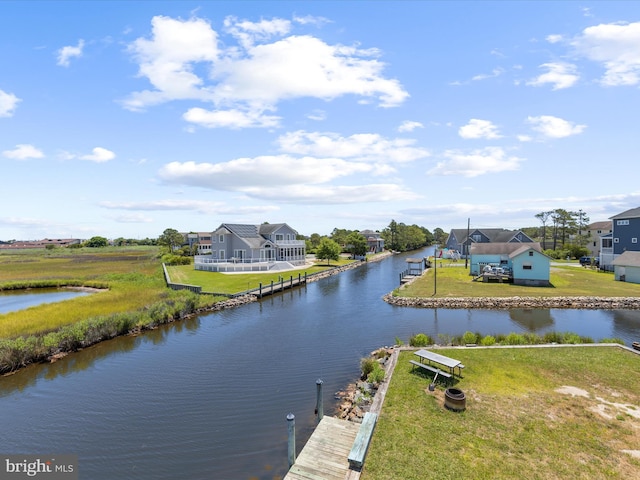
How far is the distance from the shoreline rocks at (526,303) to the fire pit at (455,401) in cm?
1994

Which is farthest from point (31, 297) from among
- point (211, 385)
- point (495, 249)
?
point (495, 249)

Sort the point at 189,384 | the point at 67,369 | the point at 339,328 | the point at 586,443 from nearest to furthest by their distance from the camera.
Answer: the point at 586,443 → the point at 189,384 → the point at 67,369 → the point at 339,328

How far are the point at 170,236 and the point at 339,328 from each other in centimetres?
8090

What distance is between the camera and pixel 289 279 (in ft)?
145

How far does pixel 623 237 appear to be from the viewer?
43.3 metres

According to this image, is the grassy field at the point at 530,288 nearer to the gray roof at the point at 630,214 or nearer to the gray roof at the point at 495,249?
the gray roof at the point at 495,249

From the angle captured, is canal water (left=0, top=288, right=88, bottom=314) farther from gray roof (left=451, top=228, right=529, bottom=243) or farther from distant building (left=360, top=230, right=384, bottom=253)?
distant building (left=360, top=230, right=384, bottom=253)

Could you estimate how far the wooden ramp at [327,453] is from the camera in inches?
326

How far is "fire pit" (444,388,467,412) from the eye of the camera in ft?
34.5

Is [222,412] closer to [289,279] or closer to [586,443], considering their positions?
[586,443]

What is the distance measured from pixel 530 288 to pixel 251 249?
128ft

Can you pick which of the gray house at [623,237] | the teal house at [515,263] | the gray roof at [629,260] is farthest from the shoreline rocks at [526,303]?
the gray house at [623,237]

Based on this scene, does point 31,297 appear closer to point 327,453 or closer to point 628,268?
point 327,453

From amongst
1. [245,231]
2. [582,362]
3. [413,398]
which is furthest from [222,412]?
[245,231]
